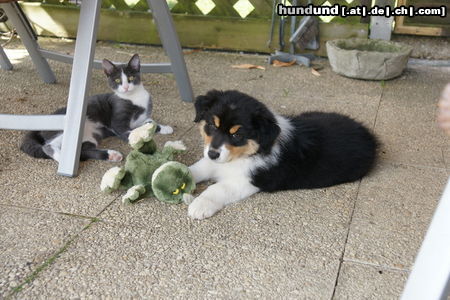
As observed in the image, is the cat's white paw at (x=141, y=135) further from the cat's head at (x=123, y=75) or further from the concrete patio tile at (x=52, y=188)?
the cat's head at (x=123, y=75)

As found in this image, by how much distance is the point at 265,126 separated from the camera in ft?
8.42

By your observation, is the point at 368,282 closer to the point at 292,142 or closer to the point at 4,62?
the point at 292,142

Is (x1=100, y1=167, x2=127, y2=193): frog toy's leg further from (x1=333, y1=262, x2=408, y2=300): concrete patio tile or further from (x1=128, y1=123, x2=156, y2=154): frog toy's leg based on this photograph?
(x1=333, y1=262, x2=408, y2=300): concrete patio tile

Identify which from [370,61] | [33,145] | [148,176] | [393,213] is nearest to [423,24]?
[370,61]

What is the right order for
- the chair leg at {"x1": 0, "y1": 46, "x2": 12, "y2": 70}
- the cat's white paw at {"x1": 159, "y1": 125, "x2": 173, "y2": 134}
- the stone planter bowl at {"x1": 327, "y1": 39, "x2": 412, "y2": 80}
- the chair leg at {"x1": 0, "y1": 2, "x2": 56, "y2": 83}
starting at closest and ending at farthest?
the cat's white paw at {"x1": 159, "y1": 125, "x2": 173, "y2": 134} < the chair leg at {"x1": 0, "y1": 2, "x2": 56, "y2": 83} < the stone planter bowl at {"x1": 327, "y1": 39, "x2": 412, "y2": 80} < the chair leg at {"x1": 0, "y1": 46, "x2": 12, "y2": 70}

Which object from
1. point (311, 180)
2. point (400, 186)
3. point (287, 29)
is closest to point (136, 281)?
point (311, 180)

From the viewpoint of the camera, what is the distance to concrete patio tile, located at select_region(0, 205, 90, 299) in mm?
2017

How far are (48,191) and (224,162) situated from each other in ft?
3.38

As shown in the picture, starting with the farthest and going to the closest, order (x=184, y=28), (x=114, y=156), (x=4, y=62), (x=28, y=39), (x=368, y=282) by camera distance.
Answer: (x=184, y=28)
(x=4, y=62)
(x=28, y=39)
(x=114, y=156)
(x=368, y=282)

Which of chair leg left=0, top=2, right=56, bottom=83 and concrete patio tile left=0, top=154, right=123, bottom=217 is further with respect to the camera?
chair leg left=0, top=2, right=56, bottom=83

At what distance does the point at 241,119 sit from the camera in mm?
2557

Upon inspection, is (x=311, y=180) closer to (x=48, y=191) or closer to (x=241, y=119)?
(x=241, y=119)

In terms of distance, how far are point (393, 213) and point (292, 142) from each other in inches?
27.1

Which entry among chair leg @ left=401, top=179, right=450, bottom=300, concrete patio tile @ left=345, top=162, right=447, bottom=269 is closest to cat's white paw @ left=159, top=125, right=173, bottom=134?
concrete patio tile @ left=345, top=162, right=447, bottom=269
